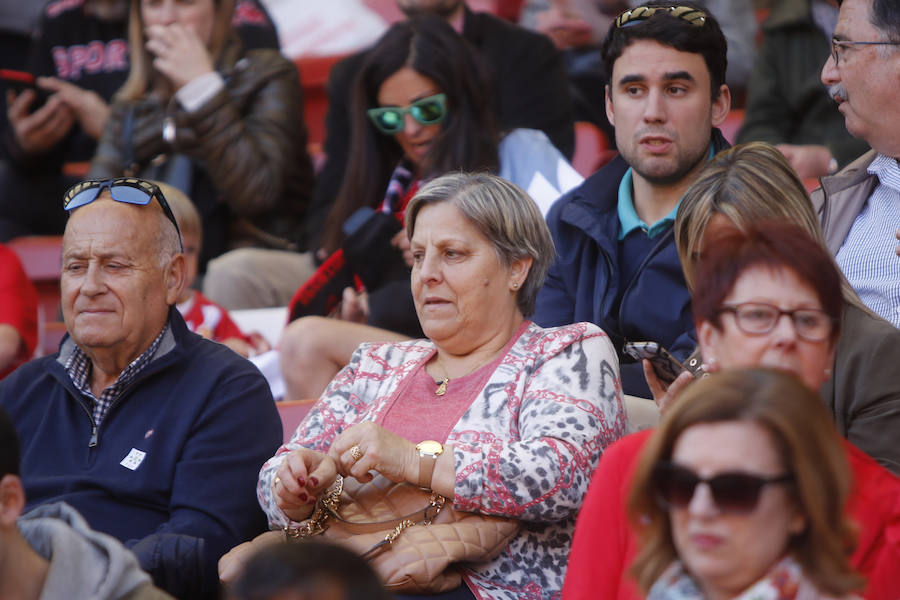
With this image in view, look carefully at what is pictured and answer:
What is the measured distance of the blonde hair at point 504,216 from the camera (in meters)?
2.63

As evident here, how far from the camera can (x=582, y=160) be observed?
191 inches

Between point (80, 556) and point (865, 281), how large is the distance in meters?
1.96

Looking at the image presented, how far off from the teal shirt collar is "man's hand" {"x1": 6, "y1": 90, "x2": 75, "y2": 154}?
297 centimetres

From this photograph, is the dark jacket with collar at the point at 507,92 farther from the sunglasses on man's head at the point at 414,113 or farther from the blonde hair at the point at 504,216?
the blonde hair at the point at 504,216

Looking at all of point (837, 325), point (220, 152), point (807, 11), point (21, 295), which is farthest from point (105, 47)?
point (837, 325)

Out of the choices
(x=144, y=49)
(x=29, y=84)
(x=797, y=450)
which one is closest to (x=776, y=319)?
(x=797, y=450)

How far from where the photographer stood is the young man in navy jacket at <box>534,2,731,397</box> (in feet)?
10.1

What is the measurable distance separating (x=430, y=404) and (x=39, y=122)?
3332 mm

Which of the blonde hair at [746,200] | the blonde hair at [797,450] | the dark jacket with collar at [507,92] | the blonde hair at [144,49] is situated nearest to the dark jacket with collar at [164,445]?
the blonde hair at [746,200]

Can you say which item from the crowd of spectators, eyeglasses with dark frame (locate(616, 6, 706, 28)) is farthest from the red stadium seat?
eyeglasses with dark frame (locate(616, 6, 706, 28))

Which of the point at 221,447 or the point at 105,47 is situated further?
the point at 105,47

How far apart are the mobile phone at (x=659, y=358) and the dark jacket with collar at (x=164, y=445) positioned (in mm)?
870

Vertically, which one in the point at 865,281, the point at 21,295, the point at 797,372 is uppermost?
the point at 797,372

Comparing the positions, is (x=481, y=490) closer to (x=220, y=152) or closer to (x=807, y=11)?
(x=220, y=152)
